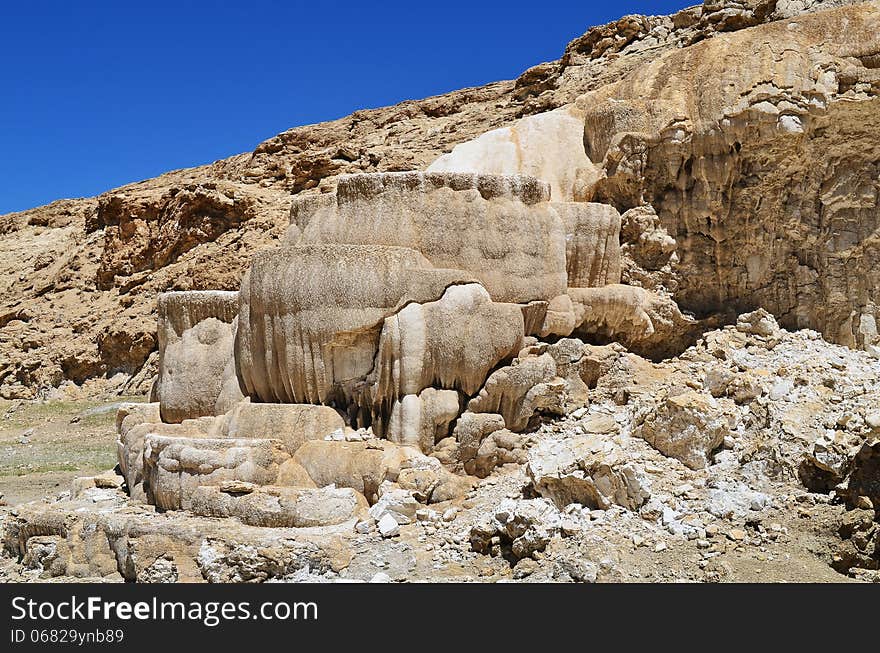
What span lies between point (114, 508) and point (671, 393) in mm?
6589

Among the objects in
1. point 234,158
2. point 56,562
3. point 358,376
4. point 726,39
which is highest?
point 234,158

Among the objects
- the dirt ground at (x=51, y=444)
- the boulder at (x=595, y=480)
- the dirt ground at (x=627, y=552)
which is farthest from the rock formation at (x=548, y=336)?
the dirt ground at (x=51, y=444)

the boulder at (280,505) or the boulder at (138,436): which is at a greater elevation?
the boulder at (138,436)

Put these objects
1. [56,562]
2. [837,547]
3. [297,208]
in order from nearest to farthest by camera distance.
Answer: [837,547], [56,562], [297,208]

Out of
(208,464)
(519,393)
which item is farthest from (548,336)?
(208,464)

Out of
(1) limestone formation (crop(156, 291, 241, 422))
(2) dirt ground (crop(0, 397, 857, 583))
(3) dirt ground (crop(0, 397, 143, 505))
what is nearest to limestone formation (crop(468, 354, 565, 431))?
(2) dirt ground (crop(0, 397, 857, 583))

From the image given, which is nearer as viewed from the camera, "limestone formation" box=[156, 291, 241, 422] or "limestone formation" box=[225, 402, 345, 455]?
"limestone formation" box=[225, 402, 345, 455]

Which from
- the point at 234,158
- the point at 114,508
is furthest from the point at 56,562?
the point at 234,158

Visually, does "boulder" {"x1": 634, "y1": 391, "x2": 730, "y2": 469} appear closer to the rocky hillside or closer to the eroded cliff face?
the rocky hillside

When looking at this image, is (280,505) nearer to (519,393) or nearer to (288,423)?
(288,423)

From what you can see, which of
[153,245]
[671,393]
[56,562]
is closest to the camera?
[56,562]

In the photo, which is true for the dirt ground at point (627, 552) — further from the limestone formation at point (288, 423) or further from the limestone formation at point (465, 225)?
the limestone formation at point (465, 225)

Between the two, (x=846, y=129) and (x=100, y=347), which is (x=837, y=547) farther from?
(x=100, y=347)

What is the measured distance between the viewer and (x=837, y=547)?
6.75m
